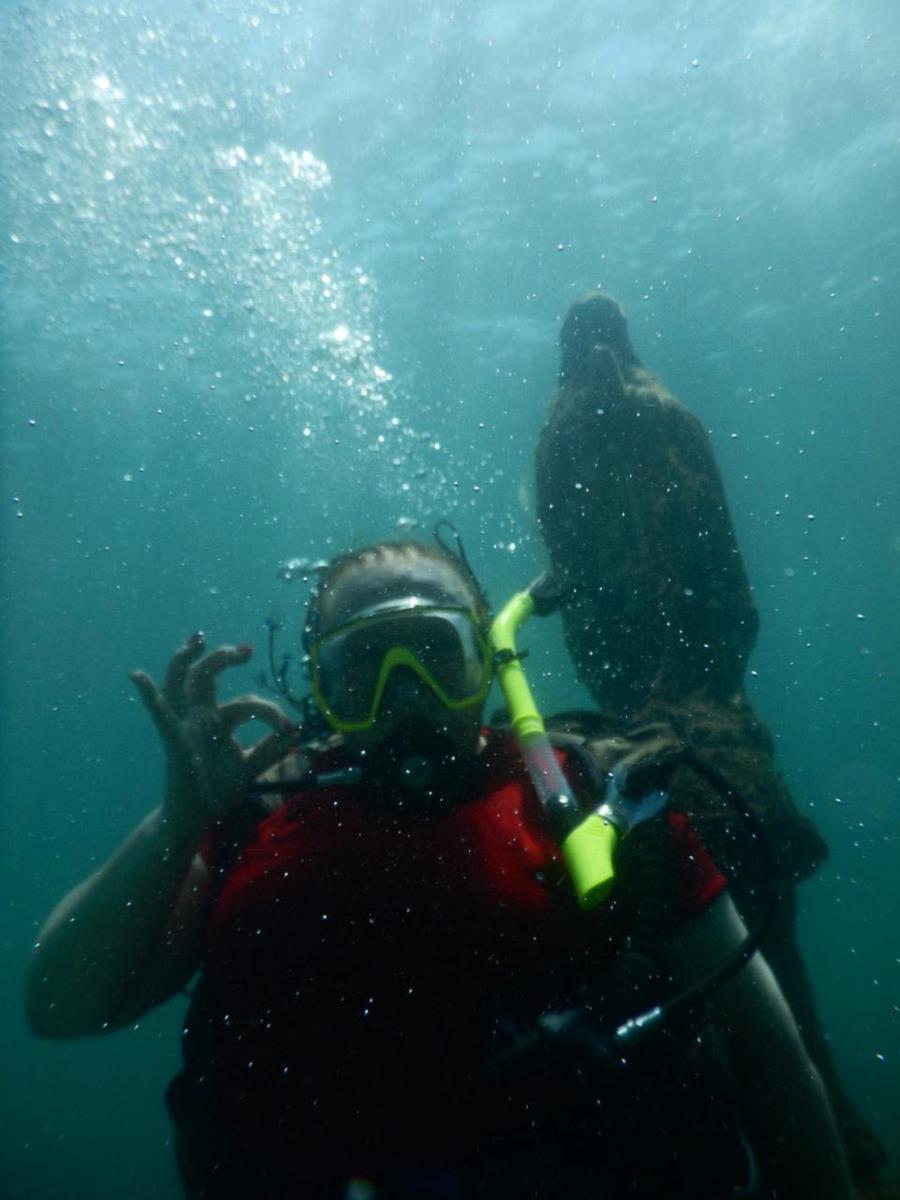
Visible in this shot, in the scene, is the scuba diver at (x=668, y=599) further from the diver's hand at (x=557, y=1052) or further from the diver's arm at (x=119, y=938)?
the diver's arm at (x=119, y=938)

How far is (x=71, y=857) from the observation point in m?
102

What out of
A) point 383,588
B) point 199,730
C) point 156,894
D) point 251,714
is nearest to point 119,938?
point 156,894

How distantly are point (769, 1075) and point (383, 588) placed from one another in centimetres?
227

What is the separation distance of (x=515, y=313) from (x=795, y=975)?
65.9 feet

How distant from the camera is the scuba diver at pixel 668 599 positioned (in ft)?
20.1

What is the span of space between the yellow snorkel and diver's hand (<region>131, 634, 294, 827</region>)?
1.07 m

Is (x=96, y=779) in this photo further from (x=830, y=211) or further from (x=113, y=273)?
(x=830, y=211)

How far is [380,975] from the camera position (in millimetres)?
2189

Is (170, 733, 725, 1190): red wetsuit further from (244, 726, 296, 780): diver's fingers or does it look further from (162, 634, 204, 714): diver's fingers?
(162, 634, 204, 714): diver's fingers

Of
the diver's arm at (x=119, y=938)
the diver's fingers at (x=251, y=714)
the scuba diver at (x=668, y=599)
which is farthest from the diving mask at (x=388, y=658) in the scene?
the scuba diver at (x=668, y=599)

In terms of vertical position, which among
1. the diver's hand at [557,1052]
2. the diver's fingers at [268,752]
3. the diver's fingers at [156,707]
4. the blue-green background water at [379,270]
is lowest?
the diver's hand at [557,1052]

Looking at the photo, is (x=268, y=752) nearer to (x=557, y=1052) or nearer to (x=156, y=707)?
(x=156, y=707)

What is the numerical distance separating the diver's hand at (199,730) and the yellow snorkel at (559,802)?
107cm

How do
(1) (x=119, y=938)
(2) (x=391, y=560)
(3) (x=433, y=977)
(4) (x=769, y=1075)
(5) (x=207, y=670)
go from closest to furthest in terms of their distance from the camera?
(3) (x=433, y=977) < (4) (x=769, y=1075) < (1) (x=119, y=938) < (5) (x=207, y=670) < (2) (x=391, y=560)
